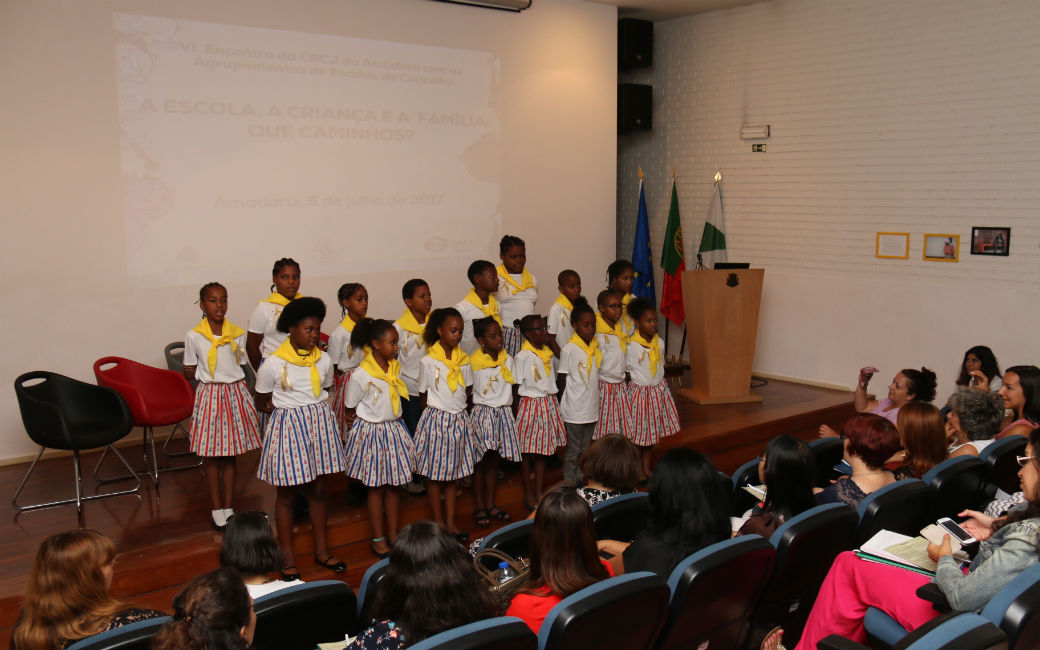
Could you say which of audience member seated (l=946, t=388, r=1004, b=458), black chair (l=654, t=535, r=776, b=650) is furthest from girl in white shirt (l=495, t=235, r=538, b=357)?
black chair (l=654, t=535, r=776, b=650)

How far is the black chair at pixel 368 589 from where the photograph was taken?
2.39 meters

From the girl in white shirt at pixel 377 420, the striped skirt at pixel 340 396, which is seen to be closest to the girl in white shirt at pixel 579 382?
the girl in white shirt at pixel 377 420

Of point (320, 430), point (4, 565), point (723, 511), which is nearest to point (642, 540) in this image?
point (723, 511)

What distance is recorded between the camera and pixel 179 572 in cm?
384

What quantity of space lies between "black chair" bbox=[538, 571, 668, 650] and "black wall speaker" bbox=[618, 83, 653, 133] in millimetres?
6499

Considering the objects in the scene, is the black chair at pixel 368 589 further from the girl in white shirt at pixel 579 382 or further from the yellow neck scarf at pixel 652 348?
the yellow neck scarf at pixel 652 348

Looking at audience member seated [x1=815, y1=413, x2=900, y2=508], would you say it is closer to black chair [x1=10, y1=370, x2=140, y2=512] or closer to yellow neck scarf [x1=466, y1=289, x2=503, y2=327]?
yellow neck scarf [x1=466, y1=289, x2=503, y2=327]

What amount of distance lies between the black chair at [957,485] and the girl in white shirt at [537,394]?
77.3 inches

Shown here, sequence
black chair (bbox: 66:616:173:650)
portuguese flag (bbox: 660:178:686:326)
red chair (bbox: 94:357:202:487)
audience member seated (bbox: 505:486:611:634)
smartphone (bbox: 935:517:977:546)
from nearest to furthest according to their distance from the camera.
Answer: black chair (bbox: 66:616:173:650) → audience member seated (bbox: 505:486:611:634) → smartphone (bbox: 935:517:977:546) → red chair (bbox: 94:357:202:487) → portuguese flag (bbox: 660:178:686:326)

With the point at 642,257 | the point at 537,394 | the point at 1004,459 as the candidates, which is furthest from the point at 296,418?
the point at 642,257

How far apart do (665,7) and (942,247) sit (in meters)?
3.16

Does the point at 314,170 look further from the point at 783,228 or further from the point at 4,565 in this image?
the point at 783,228

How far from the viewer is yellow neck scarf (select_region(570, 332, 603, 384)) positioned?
471 centimetres

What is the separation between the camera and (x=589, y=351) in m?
4.73
